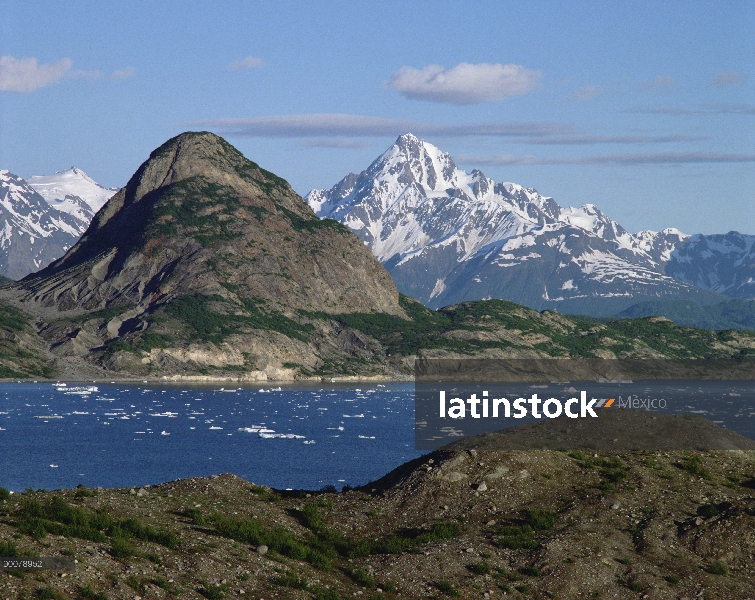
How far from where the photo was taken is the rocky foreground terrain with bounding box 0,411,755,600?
3844 cm

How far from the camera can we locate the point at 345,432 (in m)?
191

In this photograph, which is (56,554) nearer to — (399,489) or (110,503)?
(110,503)

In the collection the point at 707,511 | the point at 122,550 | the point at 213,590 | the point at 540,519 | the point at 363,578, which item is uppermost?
the point at 122,550

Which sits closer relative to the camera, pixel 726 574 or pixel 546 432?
pixel 726 574

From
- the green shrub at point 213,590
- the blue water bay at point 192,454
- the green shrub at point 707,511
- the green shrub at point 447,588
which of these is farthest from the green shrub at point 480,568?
the blue water bay at point 192,454

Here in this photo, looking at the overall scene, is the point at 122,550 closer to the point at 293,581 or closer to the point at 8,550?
the point at 8,550

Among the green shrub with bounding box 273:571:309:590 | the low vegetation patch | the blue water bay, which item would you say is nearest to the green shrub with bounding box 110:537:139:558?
the low vegetation patch

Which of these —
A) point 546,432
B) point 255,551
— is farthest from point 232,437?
point 255,551

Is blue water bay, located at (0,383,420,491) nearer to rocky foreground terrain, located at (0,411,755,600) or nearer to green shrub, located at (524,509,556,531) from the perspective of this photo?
rocky foreground terrain, located at (0,411,755,600)

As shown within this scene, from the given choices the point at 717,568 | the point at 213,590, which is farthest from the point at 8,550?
the point at 717,568

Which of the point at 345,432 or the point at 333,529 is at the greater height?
the point at 333,529

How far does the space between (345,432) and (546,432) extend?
13393 cm

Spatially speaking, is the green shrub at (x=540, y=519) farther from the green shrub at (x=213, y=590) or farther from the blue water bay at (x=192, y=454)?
the blue water bay at (x=192, y=454)

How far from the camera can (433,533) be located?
45812 millimetres
